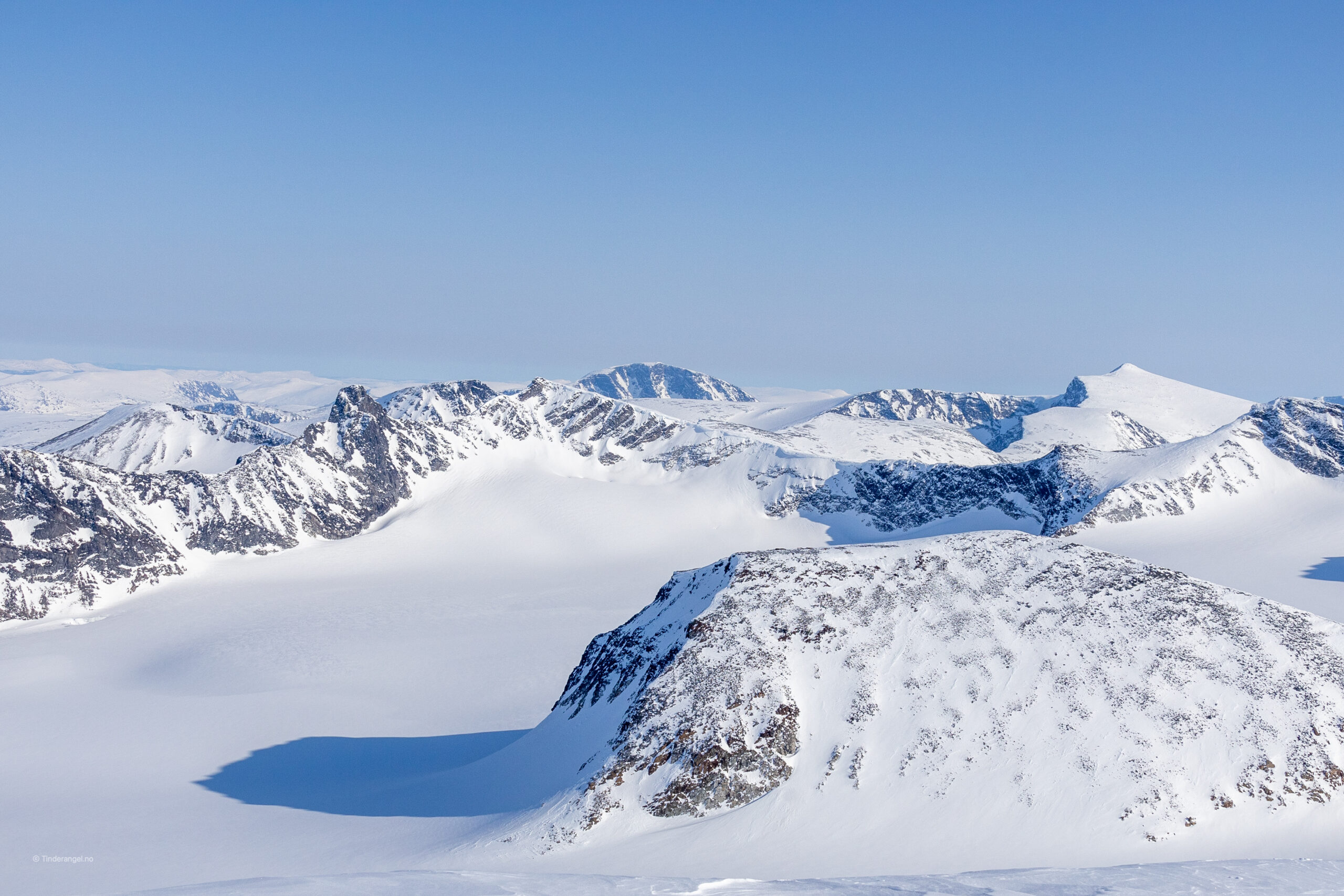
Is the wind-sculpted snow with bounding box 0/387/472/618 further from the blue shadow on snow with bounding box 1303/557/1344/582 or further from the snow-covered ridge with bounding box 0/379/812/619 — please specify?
the blue shadow on snow with bounding box 1303/557/1344/582

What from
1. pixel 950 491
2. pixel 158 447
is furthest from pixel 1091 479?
pixel 158 447

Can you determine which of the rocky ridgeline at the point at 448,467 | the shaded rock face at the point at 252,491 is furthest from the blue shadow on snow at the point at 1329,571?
the shaded rock face at the point at 252,491

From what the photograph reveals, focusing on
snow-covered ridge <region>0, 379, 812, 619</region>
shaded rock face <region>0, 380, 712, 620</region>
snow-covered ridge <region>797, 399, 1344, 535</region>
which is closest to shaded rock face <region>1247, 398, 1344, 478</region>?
snow-covered ridge <region>797, 399, 1344, 535</region>

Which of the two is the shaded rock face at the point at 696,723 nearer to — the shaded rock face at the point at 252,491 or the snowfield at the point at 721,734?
the snowfield at the point at 721,734

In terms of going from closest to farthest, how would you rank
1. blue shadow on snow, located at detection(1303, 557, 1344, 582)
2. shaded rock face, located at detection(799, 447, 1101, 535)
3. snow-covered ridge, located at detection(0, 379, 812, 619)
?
blue shadow on snow, located at detection(1303, 557, 1344, 582), snow-covered ridge, located at detection(0, 379, 812, 619), shaded rock face, located at detection(799, 447, 1101, 535)

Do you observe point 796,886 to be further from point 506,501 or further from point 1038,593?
point 506,501

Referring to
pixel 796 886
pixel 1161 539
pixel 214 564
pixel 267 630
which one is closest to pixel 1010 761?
pixel 796 886
